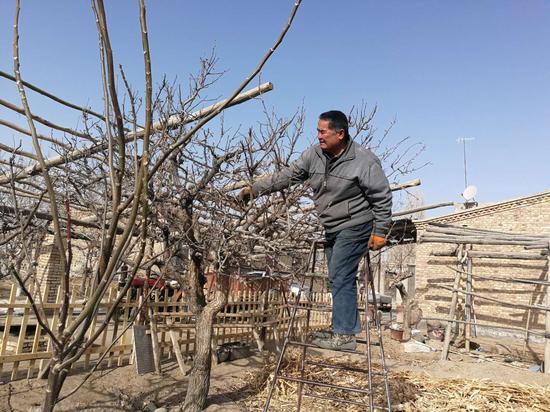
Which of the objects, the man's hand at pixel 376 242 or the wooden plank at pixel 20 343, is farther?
the wooden plank at pixel 20 343

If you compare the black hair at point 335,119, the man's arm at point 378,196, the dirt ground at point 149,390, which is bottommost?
the dirt ground at point 149,390

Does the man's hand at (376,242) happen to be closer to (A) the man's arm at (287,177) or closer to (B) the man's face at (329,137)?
(B) the man's face at (329,137)

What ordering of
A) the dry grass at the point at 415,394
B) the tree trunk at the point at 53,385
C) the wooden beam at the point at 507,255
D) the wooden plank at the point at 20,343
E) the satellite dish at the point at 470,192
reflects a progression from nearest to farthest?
the tree trunk at the point at 53,385
the dry grass at the point at 415,394
the wooden plank at the point at 20,343
the wooden beam at the point at 507,255
the satellite dish at the point at 470,192

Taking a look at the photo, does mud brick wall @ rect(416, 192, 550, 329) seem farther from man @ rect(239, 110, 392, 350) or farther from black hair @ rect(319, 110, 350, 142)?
black hair @ rect(319, 110, 350, 142)

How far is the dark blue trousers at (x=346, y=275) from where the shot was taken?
363 centimetres

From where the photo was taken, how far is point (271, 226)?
496 centimetres

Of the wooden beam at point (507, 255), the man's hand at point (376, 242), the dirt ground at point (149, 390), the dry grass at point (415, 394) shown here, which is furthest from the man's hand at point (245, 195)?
the wooden beam at point (507, 255)

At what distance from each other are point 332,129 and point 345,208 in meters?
0.73

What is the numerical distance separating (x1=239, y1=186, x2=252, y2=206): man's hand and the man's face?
926mm

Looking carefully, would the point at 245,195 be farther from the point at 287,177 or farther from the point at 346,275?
the point at 346,275

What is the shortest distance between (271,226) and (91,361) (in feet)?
15.1

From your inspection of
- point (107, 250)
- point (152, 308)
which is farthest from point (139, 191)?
point (152, 308)

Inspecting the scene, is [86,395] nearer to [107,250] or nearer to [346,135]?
[346,135]

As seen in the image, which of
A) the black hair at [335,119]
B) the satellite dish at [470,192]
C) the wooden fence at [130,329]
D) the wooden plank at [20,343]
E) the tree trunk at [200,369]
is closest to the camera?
the black hair at [335,119]
